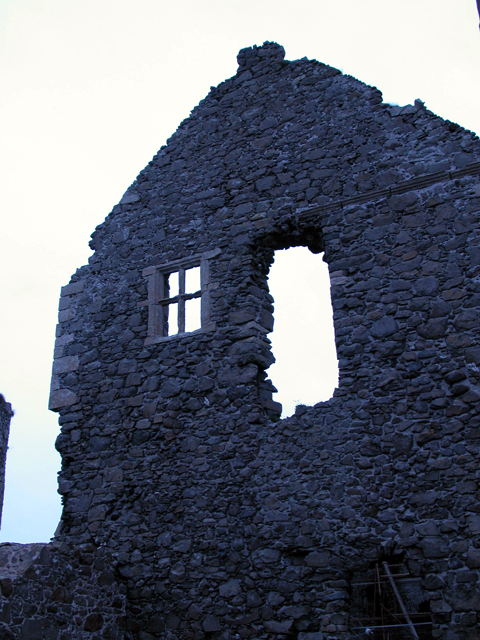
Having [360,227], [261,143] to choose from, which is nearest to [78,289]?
[261,143]

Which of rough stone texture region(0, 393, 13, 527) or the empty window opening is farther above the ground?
rough stone texture region(0, 393, 13, 527)

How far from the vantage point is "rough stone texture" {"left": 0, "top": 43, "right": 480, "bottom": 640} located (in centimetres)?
770

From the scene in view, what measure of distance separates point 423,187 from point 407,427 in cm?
328

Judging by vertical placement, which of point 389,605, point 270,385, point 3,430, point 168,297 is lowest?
point 389,605

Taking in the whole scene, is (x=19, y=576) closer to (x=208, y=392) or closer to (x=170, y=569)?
(x=170, y=569)

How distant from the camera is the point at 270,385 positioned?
9.34 m

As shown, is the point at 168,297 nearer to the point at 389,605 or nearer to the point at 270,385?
the point at 270,385

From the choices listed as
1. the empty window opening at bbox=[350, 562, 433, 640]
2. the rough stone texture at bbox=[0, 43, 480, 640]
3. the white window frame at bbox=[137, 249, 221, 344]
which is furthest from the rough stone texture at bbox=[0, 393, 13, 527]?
the empty window opening at bbox=[350, 562, 433, 640]

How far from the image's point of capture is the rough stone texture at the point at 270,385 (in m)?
7.70

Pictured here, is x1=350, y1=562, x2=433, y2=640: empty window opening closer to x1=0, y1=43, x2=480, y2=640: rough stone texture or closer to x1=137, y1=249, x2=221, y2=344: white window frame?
x1=0, y1=43, x2=480, y2=640: rough stone texture

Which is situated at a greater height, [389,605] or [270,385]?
[270,385]

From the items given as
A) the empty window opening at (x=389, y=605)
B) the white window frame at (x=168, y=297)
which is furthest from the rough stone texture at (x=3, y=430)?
the empty window opening at (x=389, y=605)

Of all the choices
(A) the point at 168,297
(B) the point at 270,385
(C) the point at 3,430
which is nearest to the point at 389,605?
(B) the point at 270,385

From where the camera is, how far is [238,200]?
33.7 feet
